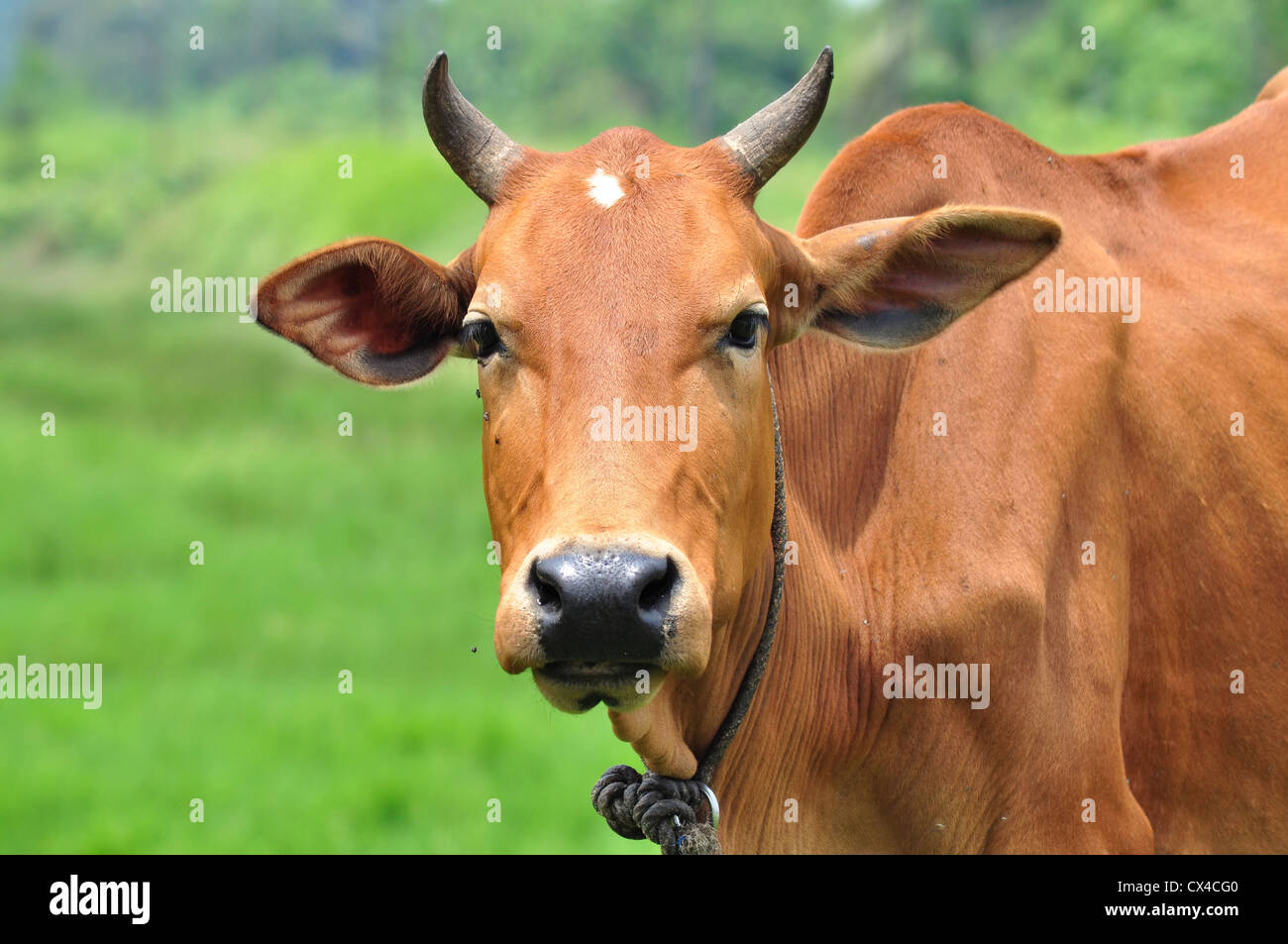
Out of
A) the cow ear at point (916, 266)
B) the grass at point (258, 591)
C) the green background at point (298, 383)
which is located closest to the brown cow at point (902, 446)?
the cow ear at point (916, 266)

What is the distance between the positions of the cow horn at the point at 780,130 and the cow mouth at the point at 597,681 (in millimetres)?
1558

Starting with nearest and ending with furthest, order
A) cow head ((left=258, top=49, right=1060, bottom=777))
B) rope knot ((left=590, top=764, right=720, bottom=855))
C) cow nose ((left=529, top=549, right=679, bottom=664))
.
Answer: cow nose ((left=529, top=549, right=679, bottom=664)), cow head ((left=258, top=49, right=1060, bottom=777)), rope knot ((left=590, top=764, right=720, bottom=855))

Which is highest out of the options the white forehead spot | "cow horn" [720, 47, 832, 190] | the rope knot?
"cow horn" [720, 47, 832, 190]

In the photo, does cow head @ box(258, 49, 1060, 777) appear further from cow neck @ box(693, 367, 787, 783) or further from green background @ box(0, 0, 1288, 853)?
green background @ box(0, 0, 1288, 853)

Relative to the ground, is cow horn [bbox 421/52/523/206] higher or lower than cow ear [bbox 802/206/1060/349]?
higher

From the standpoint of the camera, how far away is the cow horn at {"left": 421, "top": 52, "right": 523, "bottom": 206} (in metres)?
4.34

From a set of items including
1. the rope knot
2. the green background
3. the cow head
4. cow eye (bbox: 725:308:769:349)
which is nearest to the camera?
the cow head

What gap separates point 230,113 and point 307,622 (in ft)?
107

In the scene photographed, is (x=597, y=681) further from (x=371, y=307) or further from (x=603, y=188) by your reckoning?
(x=371, y=307)

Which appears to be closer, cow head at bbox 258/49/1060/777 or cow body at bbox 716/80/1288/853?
cow head at bbox 258/49/1060/777

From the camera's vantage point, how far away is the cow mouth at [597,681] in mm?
3562

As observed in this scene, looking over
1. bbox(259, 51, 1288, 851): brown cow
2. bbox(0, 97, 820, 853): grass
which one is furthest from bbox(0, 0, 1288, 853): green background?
bbox(259, 51, 1288, 851): brown cow

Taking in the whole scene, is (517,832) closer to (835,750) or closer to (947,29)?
(835,750)

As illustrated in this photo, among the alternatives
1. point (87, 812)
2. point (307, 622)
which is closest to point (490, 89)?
point (307, 622)
